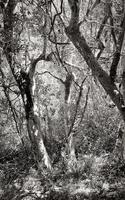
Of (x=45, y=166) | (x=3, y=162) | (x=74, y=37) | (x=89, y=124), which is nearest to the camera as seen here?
(x=74, y=37)

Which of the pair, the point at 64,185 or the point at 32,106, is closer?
the point at 64,185

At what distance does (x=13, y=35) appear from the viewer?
23.4 feet

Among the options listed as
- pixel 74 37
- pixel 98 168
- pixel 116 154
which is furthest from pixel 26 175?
pixel 74 37

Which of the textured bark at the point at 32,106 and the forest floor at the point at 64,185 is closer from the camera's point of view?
the forest floor at the point at 64,185

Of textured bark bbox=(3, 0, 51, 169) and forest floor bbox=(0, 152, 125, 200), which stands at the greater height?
textured bark bbox=(3, 0, 51, 169)

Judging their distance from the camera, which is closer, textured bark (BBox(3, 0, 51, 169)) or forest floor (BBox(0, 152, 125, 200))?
forest floor (BBox(0, 152, 125, 200))

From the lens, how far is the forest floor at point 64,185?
21.7 feet

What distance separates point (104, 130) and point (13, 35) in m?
4.84

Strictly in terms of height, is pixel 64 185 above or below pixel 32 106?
below

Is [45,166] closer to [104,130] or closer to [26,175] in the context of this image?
[26,175]

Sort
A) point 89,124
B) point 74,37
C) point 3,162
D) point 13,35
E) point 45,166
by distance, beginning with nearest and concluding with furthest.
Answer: point 74,37 < point 13,35 < point 45,166 < point 3,162 < point 89,124

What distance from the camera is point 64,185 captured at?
23.4 feet

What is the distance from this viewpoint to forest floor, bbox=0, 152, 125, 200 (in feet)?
21.7

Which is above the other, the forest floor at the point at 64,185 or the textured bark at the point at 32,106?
the textured bark at the point at 32,106
